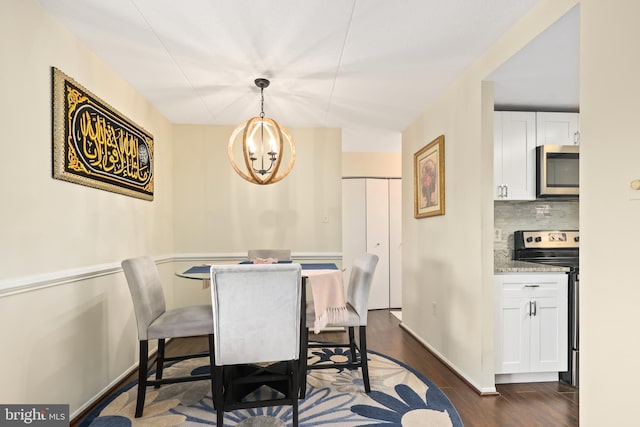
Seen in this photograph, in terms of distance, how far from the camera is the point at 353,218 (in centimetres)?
504

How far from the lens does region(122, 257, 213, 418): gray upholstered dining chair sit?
2.11 metres

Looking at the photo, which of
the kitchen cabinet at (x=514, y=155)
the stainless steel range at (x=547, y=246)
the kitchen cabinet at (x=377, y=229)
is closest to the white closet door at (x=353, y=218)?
the kitchen cabinet at (x=377, y=229)

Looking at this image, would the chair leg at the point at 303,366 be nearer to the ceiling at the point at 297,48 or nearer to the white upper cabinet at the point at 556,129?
the ceiling at the point at 297,48

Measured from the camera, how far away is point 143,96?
3.09m

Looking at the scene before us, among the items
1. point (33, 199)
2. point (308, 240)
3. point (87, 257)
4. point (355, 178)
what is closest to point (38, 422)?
point (87, 257)

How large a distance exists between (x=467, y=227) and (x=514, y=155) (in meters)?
0.86

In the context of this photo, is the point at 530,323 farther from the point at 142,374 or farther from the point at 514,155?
the point at 142,374

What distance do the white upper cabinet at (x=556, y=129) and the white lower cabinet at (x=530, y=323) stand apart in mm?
1157

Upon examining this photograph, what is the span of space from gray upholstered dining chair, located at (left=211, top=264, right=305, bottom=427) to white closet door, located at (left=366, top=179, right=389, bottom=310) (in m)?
3.21

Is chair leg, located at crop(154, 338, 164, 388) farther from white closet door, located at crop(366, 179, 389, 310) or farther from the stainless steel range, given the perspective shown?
white closet door, located at crop(366, 179, 389, 310)

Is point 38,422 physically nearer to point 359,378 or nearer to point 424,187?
point 359,378

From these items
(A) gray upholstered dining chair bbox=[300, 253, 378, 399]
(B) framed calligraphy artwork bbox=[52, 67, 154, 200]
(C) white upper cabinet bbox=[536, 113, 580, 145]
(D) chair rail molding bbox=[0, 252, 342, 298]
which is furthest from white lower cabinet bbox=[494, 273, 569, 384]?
(B) framed calligraphy artwork bbox=[52, 67, 154, 200]

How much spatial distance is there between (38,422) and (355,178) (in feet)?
13.7

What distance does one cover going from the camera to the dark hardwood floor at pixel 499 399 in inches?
81.6
